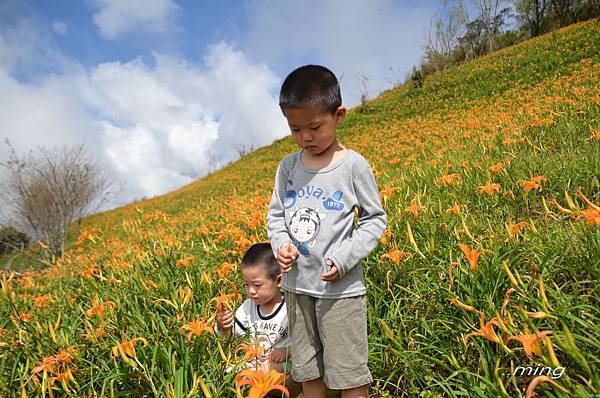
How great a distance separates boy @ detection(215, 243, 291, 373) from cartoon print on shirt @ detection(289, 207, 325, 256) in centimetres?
50

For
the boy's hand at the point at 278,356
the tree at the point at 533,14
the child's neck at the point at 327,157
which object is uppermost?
the tree at the point at 533,14

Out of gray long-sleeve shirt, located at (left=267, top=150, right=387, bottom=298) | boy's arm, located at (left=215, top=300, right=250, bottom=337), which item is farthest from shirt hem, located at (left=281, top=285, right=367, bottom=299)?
boy's arm, located at (left=215, top=300, right=250, bottom=337)

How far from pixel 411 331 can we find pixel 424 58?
22369 mm

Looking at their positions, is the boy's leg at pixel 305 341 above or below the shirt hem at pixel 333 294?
below

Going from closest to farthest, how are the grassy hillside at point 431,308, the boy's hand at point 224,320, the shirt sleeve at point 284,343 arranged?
the grassy hillside at point 431,308, the boy's hand at point 224,320, the shirt sleeve at point 284,343

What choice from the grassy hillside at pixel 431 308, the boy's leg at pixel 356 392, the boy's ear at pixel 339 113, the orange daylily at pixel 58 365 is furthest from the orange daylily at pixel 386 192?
the orange daylily at pixel 58 365

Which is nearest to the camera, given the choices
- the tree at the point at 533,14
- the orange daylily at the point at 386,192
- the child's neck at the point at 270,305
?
the child's neck at the point at 270,305

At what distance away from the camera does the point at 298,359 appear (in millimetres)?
1481

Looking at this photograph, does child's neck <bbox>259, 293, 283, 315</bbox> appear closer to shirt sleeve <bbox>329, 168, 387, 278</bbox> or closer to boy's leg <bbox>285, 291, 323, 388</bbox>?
boy's leg <bbox>285, 291, 323, 388</bbox>

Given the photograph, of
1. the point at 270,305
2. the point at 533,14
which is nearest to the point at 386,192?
the point at 270,305

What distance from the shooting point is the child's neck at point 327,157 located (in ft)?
4.83

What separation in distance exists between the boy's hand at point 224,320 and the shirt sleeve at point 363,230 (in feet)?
2.24

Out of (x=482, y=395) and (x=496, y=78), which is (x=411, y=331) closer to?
(x=482, y=395)

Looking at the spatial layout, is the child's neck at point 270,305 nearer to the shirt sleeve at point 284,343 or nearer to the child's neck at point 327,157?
the shirt sleeve at point 284,343
